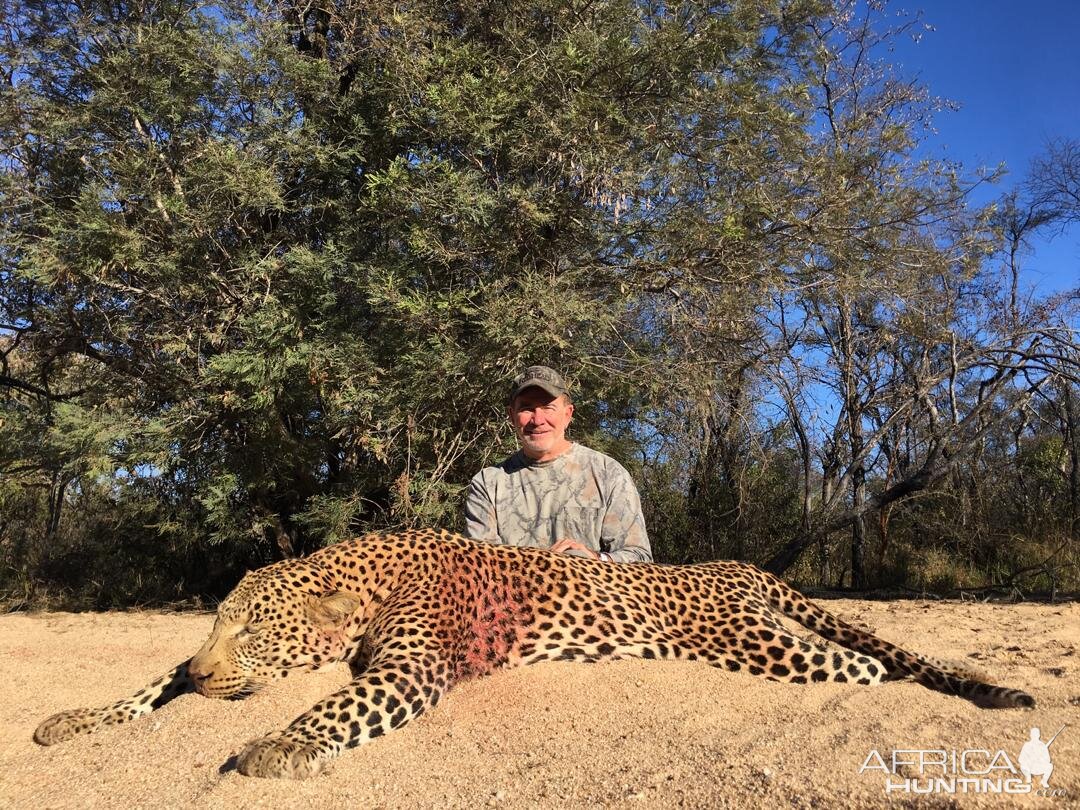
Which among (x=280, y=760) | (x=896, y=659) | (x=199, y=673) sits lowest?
(x=280, y=760)

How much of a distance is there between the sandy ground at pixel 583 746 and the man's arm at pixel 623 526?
1150mm

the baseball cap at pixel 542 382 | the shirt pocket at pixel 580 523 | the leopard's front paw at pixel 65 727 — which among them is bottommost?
the leopard's front paw at pixel 65 727

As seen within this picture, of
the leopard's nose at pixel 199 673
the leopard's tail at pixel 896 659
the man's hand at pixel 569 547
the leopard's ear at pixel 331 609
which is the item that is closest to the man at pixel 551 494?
the man's hand at pixel 569 547

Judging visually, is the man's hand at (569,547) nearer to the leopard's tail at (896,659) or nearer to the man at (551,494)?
the man at (551,494)

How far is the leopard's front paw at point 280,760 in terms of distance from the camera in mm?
2604

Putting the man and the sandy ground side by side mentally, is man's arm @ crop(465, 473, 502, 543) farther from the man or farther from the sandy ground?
the sandy ground

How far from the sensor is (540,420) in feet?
16.1

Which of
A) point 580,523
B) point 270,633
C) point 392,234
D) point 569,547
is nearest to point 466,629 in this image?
point 270,633

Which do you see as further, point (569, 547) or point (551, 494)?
point (551, 494)

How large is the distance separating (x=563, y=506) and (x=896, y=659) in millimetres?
1945

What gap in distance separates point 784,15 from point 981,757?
8839 millimetres

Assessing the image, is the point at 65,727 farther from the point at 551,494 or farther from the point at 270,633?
the point at 551,494

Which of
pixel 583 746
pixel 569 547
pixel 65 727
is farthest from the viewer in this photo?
pixel 569 547

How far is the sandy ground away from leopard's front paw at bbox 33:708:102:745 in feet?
0.22
